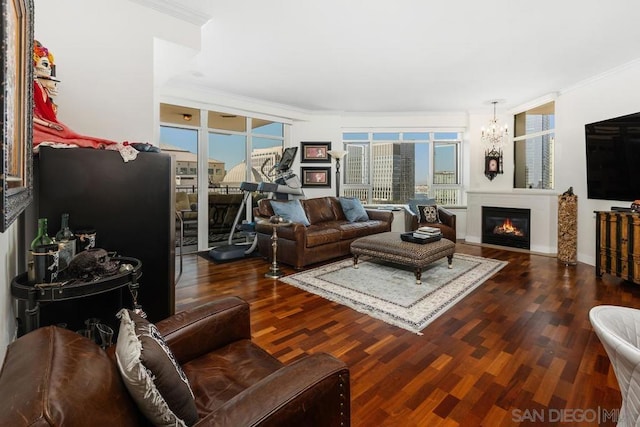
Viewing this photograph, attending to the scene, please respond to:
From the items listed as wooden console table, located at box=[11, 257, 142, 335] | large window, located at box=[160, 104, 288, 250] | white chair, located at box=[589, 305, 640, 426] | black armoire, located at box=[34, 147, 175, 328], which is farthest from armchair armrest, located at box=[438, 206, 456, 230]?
wooden console table, located at box=[11, 257, 142, 335]

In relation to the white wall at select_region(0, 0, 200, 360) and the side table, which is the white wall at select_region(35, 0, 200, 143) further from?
the side table

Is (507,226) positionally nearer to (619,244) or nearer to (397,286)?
(619,244)

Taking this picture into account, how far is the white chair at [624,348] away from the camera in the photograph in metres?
0.90

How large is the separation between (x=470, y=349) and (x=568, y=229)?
3.46 m

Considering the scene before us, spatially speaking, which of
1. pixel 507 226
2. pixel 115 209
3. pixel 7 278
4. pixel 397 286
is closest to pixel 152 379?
pixel 7 278

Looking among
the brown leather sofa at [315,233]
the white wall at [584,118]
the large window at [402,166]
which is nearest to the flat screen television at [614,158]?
the white wall at [584,118]

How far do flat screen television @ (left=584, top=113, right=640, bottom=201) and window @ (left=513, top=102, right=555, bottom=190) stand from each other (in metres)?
1.15

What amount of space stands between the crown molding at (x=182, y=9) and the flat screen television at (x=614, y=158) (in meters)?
4.70

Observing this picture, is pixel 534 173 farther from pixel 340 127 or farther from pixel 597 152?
pixel 340 127

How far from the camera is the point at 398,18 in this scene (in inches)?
113

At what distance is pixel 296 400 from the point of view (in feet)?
2.80

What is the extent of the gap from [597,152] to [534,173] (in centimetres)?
164

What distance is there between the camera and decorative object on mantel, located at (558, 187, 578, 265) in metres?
4.45

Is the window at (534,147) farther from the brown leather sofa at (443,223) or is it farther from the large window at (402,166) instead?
the brown leather sofa at (443,223)
